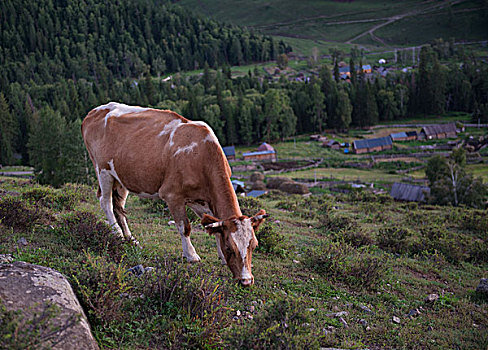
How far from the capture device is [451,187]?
1583 inches

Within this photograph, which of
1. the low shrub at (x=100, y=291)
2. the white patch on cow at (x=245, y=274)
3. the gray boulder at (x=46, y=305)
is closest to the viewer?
the gray boulder at (x=46, y=305)

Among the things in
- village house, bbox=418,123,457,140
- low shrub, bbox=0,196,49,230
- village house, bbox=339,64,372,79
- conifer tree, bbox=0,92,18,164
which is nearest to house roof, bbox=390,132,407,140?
village house, bbox=418,123,457,140

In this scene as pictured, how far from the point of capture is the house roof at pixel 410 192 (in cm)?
4336

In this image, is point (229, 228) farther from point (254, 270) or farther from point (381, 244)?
point (381, 244)

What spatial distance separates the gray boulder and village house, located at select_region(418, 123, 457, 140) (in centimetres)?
10390

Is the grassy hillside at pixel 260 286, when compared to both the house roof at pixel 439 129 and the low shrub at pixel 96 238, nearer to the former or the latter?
the low shrub at pixel 96 238

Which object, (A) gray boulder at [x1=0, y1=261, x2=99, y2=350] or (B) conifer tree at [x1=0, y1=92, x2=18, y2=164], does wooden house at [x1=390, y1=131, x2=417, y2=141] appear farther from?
(A) gray boulder at [x1=0, y1=261, x2=99, y2=350]

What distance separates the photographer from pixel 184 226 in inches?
317

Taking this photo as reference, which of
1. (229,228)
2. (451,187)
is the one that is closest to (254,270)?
(229,228)

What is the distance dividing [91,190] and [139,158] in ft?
28.5

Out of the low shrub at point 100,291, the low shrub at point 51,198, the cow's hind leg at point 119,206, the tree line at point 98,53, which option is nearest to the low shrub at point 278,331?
the low shrub at point 100,291

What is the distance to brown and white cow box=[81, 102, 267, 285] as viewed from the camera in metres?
7.03

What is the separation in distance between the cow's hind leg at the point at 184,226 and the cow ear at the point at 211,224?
990 mm

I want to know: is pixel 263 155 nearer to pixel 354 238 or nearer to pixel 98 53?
pixel 354 238
